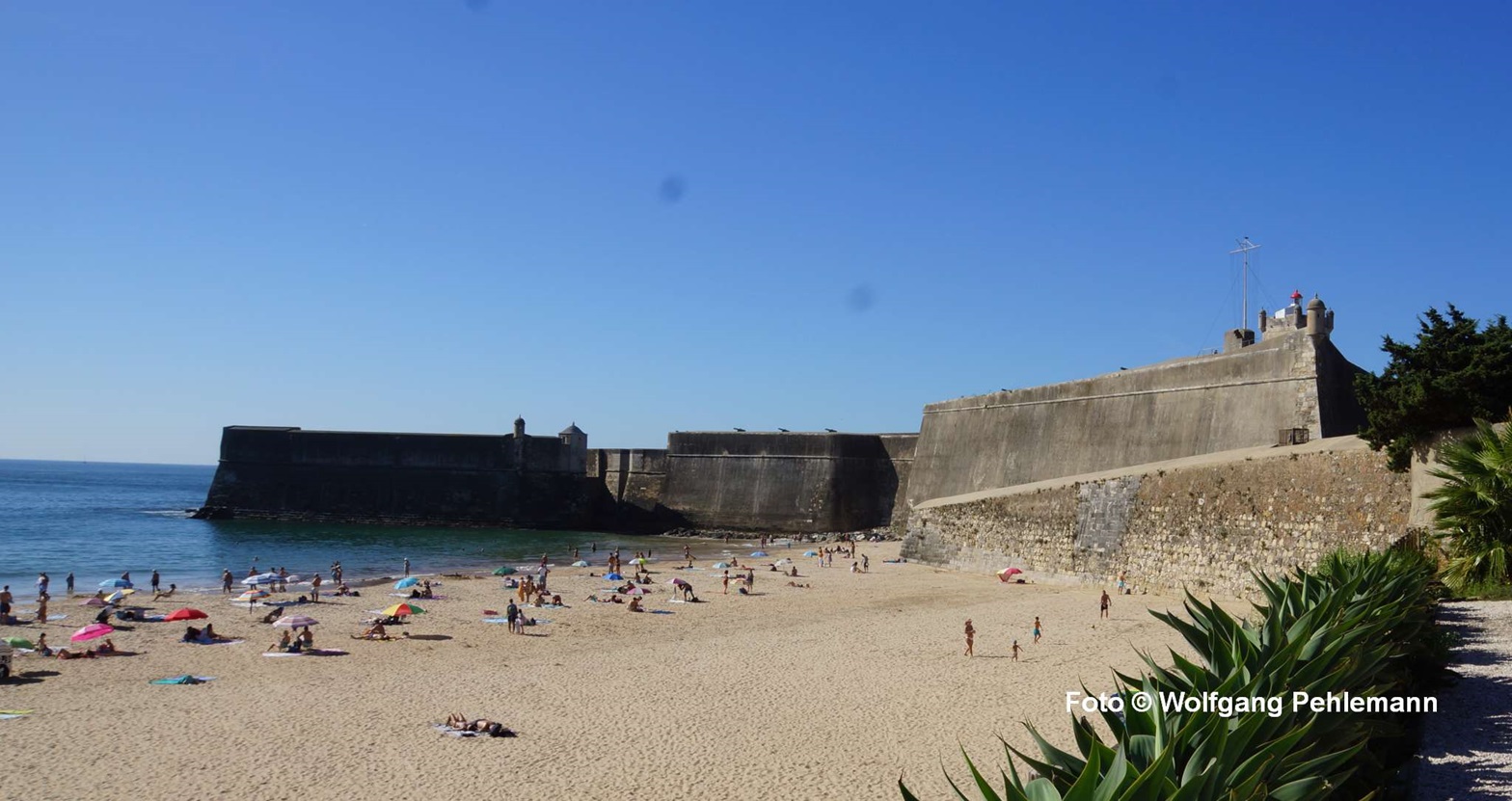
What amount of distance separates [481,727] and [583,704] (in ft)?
6.29

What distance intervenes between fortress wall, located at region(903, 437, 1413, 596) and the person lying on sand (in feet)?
43.9

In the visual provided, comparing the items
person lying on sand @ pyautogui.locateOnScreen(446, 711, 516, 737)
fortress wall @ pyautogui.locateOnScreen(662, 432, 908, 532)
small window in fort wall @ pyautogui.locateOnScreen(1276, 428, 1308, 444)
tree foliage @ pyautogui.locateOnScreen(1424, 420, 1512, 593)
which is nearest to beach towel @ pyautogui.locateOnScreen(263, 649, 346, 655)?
person lying on sand @ pyautogui.locateOnScreen(446, 711, 516, 737)

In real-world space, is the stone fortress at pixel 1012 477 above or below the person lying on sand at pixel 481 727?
above

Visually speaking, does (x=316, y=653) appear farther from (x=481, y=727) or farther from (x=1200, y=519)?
(x=1200, y=519)

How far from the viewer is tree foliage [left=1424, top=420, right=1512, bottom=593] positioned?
42.6ft

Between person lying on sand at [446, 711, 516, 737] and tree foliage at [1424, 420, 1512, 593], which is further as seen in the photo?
tree foliage at [1424, 420, 1512, 593]

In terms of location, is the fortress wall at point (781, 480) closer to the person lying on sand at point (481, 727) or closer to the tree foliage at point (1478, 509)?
the tree foliage at point (1478, 509)

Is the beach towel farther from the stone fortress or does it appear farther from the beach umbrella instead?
the stone fortress

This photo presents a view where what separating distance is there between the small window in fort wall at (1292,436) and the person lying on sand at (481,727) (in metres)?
17.4

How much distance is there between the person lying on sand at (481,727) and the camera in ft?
40.6

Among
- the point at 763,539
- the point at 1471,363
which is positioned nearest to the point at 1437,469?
the point at 1471,363

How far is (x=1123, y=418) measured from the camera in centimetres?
3033

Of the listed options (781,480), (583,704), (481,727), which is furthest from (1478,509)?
(781,480)

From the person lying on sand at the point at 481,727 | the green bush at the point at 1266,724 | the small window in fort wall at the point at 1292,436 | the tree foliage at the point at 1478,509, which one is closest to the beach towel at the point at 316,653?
the person lying on sand at the point at 481,727
